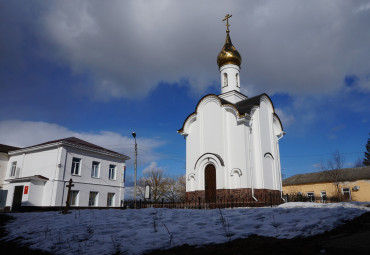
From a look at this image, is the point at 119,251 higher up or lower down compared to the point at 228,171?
lower down

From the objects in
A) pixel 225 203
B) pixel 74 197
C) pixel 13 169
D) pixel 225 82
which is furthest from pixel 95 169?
pixel 225 203

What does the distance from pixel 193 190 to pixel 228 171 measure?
2717 millimetres

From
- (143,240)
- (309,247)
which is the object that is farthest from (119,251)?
(309,247)

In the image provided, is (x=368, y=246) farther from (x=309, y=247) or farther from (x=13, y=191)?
(x=13, y=191)

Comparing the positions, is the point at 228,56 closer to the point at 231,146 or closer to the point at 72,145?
the point at 231,146

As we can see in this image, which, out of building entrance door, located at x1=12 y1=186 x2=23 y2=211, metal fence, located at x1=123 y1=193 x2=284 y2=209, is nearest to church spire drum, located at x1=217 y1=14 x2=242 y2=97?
metal fence, located at x1=123 y1=193 x2=284 y2=209

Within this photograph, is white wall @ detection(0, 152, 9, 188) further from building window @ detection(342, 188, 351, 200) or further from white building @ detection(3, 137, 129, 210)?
building window @ detection(342, 188, 351, 200)

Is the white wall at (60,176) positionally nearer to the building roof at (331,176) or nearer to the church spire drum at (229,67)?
the church spire drum at (229,67)

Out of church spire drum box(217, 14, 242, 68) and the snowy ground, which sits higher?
church spire drum box(217, 14, 242, 68)

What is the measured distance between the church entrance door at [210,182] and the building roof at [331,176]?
769 inches

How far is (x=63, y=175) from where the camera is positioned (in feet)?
68.0

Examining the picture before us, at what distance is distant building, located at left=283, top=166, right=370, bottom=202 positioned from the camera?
1110 inches

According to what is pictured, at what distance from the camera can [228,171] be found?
16688 millimetres

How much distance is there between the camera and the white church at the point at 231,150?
1638 cm
